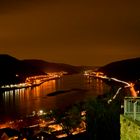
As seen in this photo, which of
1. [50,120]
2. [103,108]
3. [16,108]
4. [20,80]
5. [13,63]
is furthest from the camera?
[13,63]

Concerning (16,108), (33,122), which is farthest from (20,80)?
(33,122)

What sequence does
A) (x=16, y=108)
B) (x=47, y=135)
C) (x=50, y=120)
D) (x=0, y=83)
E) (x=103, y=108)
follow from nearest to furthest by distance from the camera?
(x=103, y=108), (x=47, y=135), (x=50, y=120), (x=16, y=108), (x=0, y=83)

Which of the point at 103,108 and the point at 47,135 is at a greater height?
the point at 103,108

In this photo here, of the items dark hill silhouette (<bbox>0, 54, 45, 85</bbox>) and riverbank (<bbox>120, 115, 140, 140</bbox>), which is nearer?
riverbank (<bbox>120, 115, 140, 140</bbox>)

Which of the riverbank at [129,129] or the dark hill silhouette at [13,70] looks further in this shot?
the dark hill silhouette at [13,70]

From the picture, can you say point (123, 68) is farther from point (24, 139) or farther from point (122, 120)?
point (122, 120)

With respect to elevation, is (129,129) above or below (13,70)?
above

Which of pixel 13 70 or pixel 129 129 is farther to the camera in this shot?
pixel 13 70

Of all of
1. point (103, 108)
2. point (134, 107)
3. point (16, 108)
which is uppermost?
point (134, 107)
